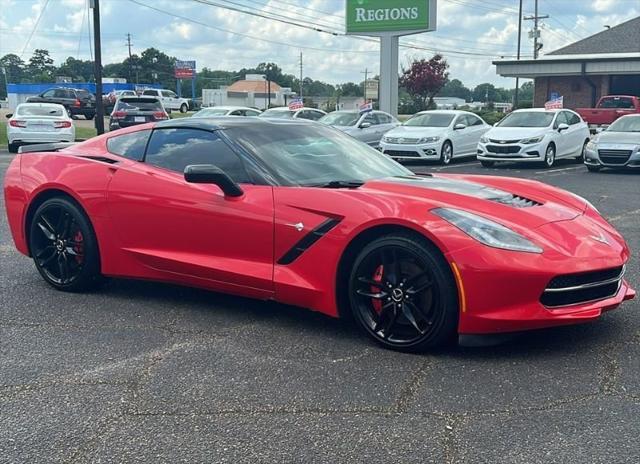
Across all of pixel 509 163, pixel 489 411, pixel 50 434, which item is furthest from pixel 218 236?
pixel 509 163

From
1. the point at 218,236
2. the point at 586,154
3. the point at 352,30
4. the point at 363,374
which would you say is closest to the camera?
the point at 363,374

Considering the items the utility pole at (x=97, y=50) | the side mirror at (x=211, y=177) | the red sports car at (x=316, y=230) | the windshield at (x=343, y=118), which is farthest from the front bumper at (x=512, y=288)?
the utility pole at (x=97, y=50)

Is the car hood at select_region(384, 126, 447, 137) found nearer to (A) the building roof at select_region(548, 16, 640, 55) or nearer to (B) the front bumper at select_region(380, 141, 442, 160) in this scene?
(B) the front bumper at select_region(380, 141, 442, 160)

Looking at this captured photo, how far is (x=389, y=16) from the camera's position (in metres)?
29.2

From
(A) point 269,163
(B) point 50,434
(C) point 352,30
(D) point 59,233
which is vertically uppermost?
(C) point 352,30

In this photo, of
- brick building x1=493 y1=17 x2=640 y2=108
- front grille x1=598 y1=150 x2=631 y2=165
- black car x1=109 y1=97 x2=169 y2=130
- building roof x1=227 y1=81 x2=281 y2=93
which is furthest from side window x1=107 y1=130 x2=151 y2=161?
building roof x1=227 y1=81 x2=281 y2=93

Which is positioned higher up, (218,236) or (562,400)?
(218,236)

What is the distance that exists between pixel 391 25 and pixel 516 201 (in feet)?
86.0

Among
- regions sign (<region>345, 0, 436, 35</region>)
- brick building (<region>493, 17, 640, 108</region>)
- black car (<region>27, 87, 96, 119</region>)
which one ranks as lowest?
black car (<region>27, 87, 96, 119</region>)

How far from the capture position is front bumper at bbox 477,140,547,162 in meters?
16.5

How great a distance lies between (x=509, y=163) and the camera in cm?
1811

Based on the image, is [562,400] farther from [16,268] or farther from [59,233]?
[16,268]

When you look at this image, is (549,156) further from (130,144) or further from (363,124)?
(130,144)

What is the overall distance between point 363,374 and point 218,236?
1.40 meters
